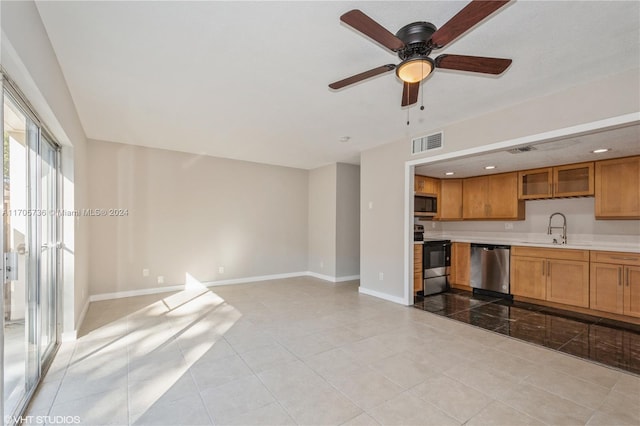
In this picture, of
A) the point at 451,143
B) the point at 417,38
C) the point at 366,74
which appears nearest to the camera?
the point at 417,38

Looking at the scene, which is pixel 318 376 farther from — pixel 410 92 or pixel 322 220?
pixel 322 220

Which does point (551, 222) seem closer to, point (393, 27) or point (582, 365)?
point (582, 365)

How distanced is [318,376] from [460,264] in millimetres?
4141

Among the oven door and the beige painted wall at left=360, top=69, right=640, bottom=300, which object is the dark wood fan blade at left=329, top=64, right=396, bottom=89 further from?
the oven door

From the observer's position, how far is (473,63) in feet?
6.29

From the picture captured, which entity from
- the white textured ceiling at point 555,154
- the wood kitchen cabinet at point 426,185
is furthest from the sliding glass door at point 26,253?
the wood kitchen cabinet at point 426,185

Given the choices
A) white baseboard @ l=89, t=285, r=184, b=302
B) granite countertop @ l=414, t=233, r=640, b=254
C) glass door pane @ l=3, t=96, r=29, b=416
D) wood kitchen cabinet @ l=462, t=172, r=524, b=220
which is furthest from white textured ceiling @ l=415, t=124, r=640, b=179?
white baseboard @ l=89, t=285, r=184, b=302

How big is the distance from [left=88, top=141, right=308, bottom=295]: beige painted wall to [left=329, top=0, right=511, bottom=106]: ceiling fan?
4338 mm

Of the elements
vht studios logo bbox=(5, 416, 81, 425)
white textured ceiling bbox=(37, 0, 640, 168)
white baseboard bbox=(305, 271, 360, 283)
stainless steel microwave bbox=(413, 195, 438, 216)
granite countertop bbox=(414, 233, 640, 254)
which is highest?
white textured ceiling bbox=(37, 0, 640, 168)

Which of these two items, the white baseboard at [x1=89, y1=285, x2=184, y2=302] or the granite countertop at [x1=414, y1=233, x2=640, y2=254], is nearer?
the granite countertop at [x1=414, y1=233, x2=640, y2=254]

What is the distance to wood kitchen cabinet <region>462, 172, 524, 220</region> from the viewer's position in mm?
5414

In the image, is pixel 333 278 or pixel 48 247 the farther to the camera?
pixel 333 278

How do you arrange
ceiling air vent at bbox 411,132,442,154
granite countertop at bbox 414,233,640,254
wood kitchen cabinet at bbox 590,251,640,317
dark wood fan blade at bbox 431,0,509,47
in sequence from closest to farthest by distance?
1. dark wood fan blade at bbox 431,0,509,47
2. wood kitchen cabinet at bbox 590,251,640,317
3. ceiling air vent at bbox 411,132,442,154
4. granite countertop at bbox 414,233,640,254

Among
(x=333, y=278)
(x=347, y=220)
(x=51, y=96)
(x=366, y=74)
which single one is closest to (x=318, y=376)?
(x=366, y=74)
